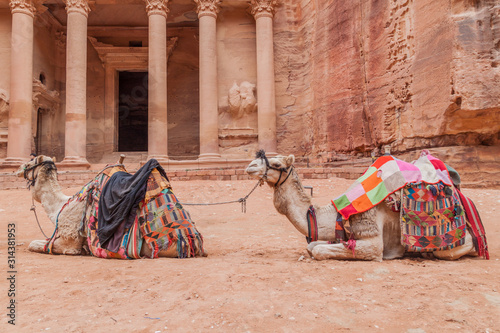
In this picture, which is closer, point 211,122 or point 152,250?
point 152,250

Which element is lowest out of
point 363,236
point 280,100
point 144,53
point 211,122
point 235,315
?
point 235,315

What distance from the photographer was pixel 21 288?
2.94 m

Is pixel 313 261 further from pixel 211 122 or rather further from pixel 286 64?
pixel 286 64

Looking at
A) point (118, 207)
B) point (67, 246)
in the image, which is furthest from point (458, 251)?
point (67, 246)

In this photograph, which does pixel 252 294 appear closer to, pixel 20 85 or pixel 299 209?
pixel 299 209

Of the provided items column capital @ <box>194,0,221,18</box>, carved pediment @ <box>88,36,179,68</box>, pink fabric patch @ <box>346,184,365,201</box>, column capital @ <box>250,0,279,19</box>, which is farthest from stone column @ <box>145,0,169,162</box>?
pink fabric patch @ <box>346,184,365,201</box>

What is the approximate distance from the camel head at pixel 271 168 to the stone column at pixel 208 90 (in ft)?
36.1

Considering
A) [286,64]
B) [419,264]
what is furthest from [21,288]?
[286,64]

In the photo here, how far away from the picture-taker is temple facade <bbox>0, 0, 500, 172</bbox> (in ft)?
29.1

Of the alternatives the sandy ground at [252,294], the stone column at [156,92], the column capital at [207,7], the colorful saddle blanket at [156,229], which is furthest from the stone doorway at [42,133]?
the colorful saddle blanket at [156,229]

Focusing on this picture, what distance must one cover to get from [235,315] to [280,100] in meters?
14.7

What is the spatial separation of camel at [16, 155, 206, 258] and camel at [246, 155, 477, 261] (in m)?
1.36

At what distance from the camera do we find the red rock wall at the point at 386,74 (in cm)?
844

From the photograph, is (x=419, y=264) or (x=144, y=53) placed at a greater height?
(x=144, y=53)
